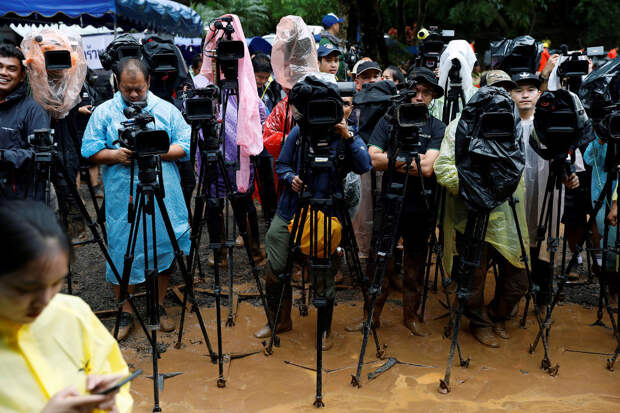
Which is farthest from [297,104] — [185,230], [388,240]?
[185,230]

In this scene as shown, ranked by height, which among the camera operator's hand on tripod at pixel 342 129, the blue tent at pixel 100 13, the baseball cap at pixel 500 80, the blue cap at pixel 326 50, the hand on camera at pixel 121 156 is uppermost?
the blue tent at pixel 100 13

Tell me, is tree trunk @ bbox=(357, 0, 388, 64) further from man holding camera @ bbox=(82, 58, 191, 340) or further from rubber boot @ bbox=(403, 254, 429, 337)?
rubber boot @ bbox=(403, 254, 429, 337)

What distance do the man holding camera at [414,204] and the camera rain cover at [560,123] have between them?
2.02ft

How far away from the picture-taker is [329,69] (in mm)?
4773

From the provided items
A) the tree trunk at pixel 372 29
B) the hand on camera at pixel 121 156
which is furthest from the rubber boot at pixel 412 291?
the tree trunk at pixel 372 29

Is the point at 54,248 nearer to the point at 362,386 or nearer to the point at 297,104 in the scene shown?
the point at 297,104

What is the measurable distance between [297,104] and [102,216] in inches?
85.7

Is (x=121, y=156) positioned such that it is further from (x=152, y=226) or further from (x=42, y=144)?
(x=152, y=226)

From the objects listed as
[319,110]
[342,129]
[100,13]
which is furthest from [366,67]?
[100,13]

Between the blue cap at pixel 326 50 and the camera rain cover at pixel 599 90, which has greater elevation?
the blue cap at pixel 326 50

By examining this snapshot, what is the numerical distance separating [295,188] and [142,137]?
0.93 m

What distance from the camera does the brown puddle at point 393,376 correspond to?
2885mm

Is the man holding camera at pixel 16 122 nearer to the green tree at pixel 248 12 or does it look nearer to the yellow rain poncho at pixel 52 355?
the yellow rain poncho at pixel 52 355

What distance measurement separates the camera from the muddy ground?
114 inches
